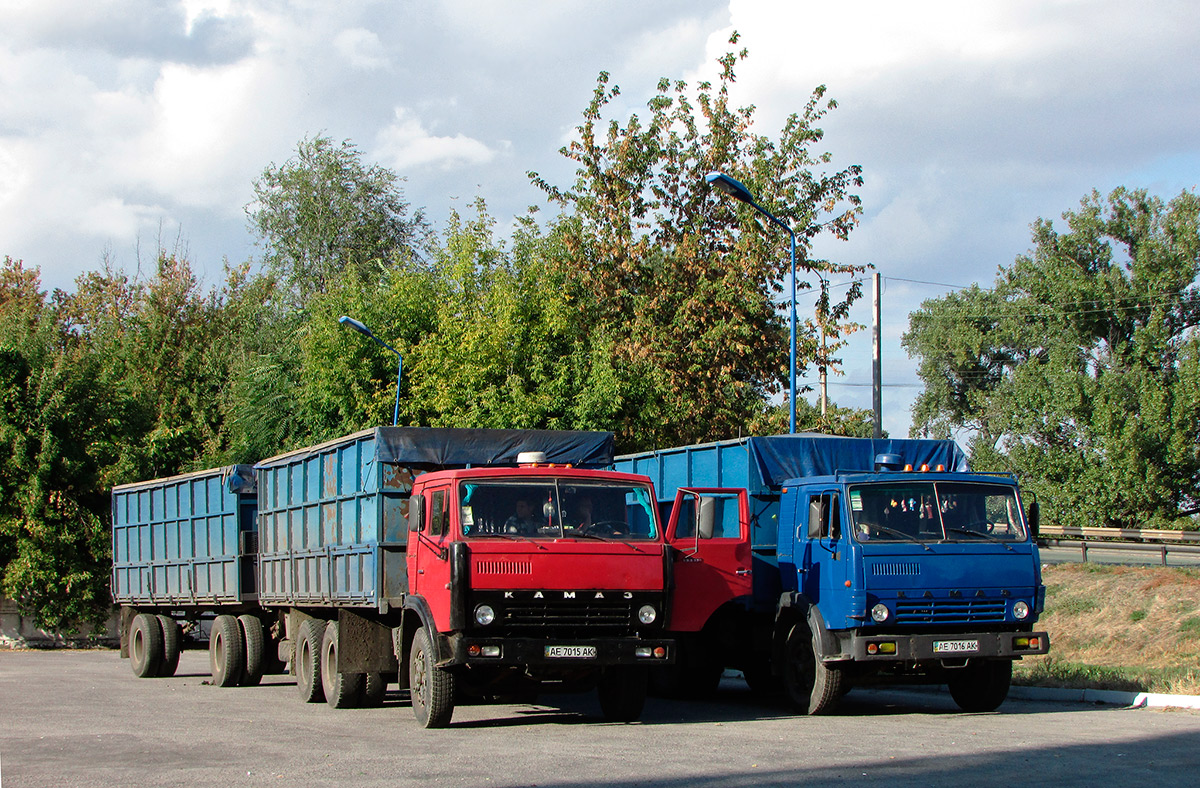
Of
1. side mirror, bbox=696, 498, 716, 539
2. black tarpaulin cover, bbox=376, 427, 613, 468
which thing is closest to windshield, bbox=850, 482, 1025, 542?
side mirror, bbox=696, 498, 716, 539

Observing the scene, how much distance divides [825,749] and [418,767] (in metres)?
3.21

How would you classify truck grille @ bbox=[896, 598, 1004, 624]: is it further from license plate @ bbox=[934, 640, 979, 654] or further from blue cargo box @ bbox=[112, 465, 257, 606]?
blue cargo box @ bbox=[112, 465, 257, 606]

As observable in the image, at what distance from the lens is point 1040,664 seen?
58.1ft

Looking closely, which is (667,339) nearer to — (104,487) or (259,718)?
(104,487)

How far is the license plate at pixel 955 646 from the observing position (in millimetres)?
12078

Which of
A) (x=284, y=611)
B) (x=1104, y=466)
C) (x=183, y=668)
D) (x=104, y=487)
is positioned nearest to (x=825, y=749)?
(x=284, y=611)

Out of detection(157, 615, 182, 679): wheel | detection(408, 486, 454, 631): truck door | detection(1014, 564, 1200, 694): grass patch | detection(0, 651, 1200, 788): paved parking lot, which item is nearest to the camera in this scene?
detection(0, 651, 1200, 788): paved parking lot

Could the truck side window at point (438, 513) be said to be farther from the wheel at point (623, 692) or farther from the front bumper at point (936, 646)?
the front bumper at point (936, 646)

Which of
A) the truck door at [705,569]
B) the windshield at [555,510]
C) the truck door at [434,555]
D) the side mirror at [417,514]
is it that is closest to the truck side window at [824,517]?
the truck door at [705,569]

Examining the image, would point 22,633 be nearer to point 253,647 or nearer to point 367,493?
point 253,647

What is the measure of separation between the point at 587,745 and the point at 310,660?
5453mm

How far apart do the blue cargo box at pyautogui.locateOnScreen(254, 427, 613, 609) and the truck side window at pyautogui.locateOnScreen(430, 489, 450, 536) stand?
1005mm

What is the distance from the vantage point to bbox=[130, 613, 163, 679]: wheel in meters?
20.3

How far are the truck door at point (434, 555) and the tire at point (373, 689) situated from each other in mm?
2083
